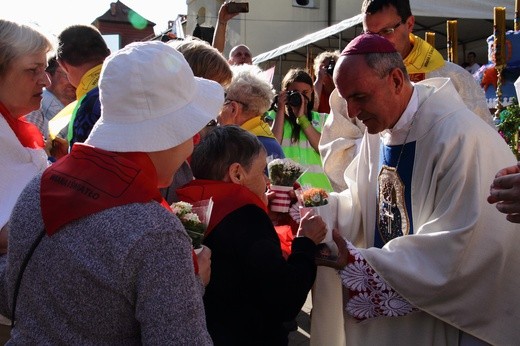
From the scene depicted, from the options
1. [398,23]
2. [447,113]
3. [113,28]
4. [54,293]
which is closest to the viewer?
[54,293]

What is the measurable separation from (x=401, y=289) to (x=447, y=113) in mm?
801

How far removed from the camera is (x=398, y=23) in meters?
3.71

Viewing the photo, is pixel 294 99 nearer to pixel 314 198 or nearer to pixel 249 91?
pixel 249 91

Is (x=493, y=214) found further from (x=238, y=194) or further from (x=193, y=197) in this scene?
(x=193, y=197)

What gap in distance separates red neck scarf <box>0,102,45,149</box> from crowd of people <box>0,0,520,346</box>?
0.04 feet

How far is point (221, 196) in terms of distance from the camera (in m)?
2.24

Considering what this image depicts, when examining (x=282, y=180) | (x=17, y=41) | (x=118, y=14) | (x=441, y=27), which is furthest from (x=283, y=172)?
(x=118, y=14)

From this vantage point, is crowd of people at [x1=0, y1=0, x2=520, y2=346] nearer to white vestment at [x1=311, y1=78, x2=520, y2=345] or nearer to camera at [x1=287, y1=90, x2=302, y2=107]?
white vestment at [x1=311, y1=78, x2=520, y2=345]

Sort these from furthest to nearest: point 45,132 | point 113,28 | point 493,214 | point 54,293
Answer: point 113,28, point 45,132, point 493,214, point 54,293

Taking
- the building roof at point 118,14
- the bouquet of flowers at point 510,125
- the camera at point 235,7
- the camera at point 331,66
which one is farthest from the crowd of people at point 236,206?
the building roof at point 118,14

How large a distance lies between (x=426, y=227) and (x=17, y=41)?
1894 millimetres

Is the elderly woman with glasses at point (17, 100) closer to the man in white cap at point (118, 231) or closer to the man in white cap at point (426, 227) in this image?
the man in white cap at point (118, 231)

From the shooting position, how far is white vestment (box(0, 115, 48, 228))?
249cm

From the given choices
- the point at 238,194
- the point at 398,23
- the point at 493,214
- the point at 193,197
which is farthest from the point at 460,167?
the point at 398,23
